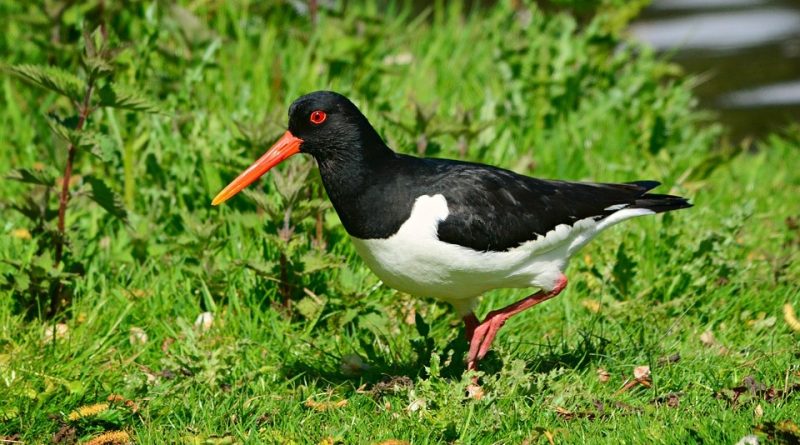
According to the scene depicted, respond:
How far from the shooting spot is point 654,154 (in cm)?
648

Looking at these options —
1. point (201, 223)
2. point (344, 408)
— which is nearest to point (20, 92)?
point (201, 223)

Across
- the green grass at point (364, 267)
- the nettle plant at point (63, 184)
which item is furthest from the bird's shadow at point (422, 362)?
the nettle plant at point (63, 184)

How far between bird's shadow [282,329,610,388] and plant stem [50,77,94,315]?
108 centimetres

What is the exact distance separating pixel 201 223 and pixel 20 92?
207 cm

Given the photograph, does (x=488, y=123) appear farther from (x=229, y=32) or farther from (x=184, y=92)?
(x=229, y=32)

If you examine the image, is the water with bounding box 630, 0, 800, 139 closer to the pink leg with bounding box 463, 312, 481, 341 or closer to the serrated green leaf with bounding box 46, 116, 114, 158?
Result: the pink leg with bounding box 463, 312, 481, 341

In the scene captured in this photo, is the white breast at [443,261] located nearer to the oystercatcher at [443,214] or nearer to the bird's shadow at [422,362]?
the oystercatcher at [443,214]

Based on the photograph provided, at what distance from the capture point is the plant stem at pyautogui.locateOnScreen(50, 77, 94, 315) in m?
4.42

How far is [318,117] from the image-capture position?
13.8 feet

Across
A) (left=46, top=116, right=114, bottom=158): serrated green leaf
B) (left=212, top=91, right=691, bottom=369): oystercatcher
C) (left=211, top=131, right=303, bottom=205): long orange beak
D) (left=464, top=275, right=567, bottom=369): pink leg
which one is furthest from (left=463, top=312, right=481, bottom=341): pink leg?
(left=46, top=116, right=114, bottom=158): serrated green leaf

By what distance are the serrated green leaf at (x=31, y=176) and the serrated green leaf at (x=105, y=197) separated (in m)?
0.16

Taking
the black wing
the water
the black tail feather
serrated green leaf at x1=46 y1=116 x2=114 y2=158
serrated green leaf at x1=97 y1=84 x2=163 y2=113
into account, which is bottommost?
the water

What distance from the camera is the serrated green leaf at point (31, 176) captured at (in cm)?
439

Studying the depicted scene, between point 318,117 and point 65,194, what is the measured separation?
1168 millimetres
